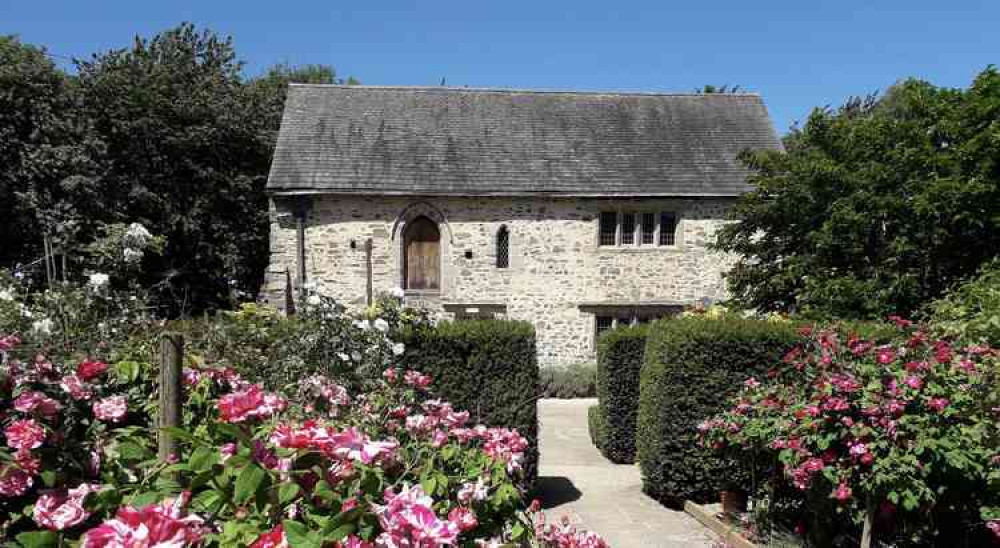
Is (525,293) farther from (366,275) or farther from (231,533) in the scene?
(231,533)

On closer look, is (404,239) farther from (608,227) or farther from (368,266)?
(608,227)

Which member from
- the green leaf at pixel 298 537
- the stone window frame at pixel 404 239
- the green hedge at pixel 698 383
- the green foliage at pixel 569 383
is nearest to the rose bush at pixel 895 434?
the green hedge at pixel 698 383

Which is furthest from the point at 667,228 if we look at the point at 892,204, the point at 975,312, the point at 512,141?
the point at 975,312

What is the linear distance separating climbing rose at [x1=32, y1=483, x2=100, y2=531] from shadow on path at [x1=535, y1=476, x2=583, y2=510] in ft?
19.7

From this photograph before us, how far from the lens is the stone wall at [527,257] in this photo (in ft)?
53.2

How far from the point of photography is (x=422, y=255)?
16.7 m

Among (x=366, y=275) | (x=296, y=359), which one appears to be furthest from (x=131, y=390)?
(x=366, y=275)

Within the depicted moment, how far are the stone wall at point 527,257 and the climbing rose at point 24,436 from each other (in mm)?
14177

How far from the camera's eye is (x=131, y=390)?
2729 mm

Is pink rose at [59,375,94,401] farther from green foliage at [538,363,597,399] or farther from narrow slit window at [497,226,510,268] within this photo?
narrow slit window at [497,226,510,268]

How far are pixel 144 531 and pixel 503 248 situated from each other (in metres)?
15.6

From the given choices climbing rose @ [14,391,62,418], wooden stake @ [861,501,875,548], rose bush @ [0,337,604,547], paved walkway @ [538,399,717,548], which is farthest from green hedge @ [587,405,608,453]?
climbing rose @ [14,391,62,418]

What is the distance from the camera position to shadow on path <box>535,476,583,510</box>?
7.53m

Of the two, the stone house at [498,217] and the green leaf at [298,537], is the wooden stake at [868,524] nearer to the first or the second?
the green leaf at [298,537]
